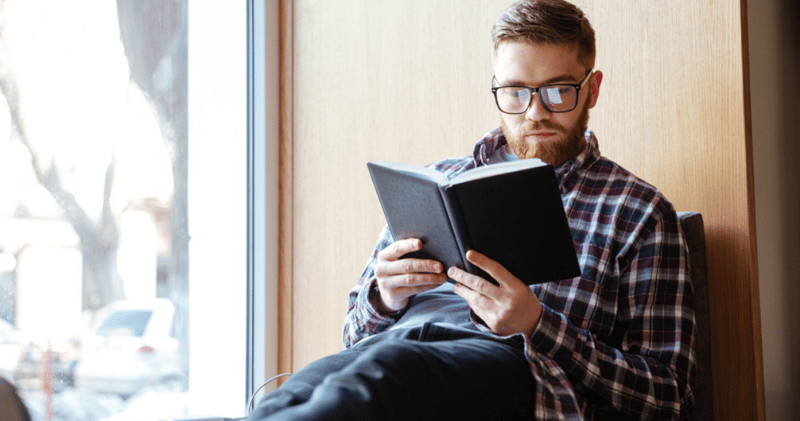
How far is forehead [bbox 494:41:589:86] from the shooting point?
1.22 m

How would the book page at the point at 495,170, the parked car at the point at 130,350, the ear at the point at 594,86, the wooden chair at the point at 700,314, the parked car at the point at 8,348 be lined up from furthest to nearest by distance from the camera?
the parked car at the point at 130,350, the parked car at the point at 8,348, the ear at the point at 594,86, the wooden chair at the point at 700,314, the book page at the point at 495,170

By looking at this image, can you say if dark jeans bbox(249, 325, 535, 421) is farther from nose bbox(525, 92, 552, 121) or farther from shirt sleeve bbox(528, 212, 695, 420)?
nose bbox(525, 92, 552, 121)

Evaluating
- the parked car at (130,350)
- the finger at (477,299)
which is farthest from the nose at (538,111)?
the parked car at (130,350)

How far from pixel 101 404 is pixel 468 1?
175cm

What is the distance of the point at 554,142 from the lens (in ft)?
4.10

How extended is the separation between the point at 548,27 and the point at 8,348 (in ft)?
5.97

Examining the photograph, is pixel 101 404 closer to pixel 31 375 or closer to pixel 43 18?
pixel 31 375

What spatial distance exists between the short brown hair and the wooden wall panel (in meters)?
0.23

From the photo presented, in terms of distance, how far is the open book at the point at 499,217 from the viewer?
93 centimetres

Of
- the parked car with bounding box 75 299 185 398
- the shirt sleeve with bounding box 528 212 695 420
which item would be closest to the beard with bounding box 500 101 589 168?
the shirt sleeve with bounding box 528 212 695 420

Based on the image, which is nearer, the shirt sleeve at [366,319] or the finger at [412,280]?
the finger at [412,280]

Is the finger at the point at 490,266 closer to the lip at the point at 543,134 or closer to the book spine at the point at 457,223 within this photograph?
the book spine at the point at 457,223

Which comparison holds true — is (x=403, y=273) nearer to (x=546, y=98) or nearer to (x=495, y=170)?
(x=495, y=170)

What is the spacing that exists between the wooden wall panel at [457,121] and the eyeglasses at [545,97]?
257 millimetres
